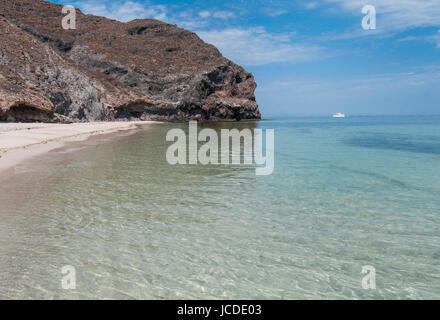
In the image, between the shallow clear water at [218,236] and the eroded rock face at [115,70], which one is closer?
the shallow clear water at [218,236]

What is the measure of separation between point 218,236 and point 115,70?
66589mm

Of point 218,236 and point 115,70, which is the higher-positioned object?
point 115,70

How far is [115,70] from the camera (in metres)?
65.5

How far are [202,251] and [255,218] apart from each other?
6.20 feet

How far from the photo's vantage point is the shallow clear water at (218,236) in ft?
13.3

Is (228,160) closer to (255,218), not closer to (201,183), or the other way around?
(201,183)

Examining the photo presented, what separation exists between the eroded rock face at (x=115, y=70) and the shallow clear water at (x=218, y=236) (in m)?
30.6

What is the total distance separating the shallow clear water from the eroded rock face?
30635 mm

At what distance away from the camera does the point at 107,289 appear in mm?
3916

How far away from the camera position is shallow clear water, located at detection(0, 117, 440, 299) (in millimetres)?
4047

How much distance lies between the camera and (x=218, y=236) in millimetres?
5574

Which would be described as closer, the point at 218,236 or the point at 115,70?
the point at 218,236

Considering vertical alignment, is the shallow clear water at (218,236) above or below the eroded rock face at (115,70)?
below
